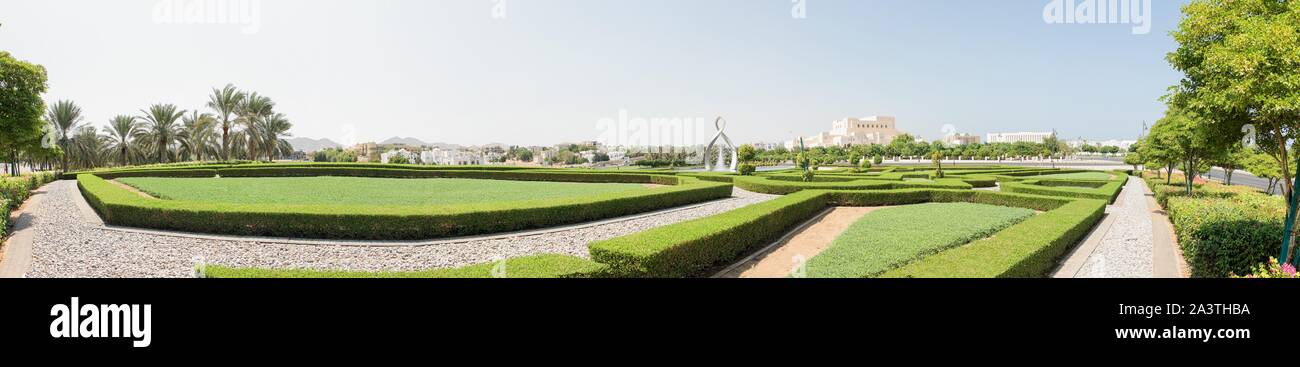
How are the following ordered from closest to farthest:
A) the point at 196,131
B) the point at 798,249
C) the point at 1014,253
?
the point at 1014,253
the point at 798,249
the point at 196,131

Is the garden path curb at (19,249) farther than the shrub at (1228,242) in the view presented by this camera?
Yes

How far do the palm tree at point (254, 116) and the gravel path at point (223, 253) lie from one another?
119 feet

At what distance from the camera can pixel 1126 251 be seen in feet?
34.3

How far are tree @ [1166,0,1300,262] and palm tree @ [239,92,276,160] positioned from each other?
178 ft

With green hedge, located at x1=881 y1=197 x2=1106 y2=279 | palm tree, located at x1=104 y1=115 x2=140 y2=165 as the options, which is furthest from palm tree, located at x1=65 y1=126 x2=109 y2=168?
green hedge, located at x1=881 y1=197 x2=1106 y2=279

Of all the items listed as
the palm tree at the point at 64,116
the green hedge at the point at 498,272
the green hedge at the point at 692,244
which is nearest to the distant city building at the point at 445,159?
the palm tree at the point at 64,116

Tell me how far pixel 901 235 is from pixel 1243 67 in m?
5.54

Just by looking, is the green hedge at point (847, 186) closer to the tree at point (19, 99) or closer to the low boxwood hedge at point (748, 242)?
the low boxwood hedge at point (748, 242)

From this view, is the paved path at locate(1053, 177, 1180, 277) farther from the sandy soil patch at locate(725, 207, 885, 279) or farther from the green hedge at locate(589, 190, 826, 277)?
the green hedge at locate(589, 190, 826, 277)

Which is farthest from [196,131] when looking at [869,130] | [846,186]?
[869,130]

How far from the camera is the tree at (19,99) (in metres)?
12.3

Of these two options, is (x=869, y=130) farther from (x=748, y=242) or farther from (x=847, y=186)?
(x=748, y=242)
